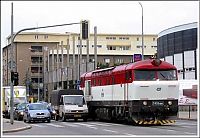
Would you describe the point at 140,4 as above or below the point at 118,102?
above

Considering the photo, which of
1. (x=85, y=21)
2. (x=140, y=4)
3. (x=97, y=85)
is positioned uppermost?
(x=140, y=4)

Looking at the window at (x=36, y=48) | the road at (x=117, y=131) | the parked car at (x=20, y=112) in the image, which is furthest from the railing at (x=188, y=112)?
the window at (x=36, y=48)

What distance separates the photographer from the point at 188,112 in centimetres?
4641

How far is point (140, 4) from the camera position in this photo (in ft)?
147

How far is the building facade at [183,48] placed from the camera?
83.5 metres

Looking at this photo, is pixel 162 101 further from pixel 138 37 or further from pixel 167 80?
pixel 138 37

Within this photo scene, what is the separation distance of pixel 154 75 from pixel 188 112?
1619 cm

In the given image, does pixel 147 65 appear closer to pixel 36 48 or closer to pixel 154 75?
pixel 154 75

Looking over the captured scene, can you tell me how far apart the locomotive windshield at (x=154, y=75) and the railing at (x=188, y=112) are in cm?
1325

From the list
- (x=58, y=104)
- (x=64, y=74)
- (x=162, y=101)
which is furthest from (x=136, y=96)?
(x=64, y=74)

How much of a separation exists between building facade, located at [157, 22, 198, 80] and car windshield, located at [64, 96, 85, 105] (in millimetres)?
43796

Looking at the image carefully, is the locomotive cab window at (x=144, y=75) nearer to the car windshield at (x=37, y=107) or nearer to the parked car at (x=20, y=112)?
the car windshield at (x=37, y=107)

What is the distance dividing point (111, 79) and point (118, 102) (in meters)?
2.26

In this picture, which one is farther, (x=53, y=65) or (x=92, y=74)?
(x=53, y=65)
